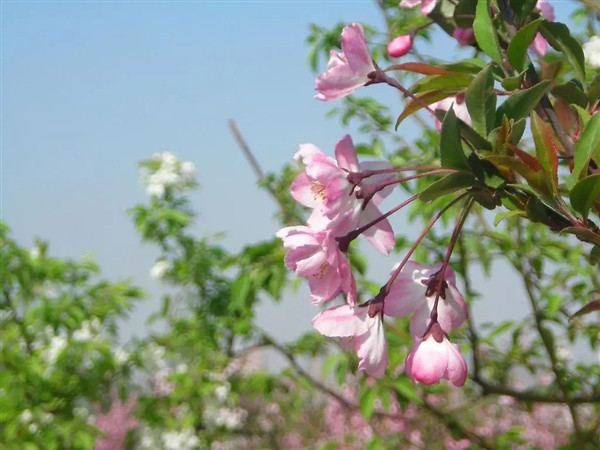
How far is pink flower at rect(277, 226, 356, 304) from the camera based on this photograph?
0.80 metres

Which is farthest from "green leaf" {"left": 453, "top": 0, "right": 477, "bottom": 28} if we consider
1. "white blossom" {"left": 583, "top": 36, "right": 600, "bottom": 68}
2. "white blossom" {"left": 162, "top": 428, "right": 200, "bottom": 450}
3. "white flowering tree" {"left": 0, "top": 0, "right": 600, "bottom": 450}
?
"white blossom" {"left": 162, "top": 428, "right": 200, "bottom": 450}

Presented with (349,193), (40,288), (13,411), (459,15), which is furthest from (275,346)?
(349,193)

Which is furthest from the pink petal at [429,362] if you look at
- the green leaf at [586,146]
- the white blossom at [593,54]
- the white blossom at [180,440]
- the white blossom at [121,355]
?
the white blossom at [121,355]

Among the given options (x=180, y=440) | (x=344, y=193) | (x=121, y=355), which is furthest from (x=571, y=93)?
(x=121, y=355)

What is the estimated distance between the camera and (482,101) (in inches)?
30.5

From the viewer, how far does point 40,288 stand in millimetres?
3756

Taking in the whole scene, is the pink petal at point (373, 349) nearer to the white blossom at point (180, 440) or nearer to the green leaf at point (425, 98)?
the green leaf at point (425, 98)

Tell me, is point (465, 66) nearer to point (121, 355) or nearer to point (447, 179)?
point (447, 179)

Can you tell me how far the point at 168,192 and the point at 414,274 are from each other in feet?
10.4

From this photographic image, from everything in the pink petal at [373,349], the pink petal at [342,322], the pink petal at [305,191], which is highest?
the pink petal at [305,191]

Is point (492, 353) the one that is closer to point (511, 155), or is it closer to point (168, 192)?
point (168, 192)

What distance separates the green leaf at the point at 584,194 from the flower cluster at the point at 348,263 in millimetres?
134

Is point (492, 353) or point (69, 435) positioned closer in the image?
point (492, 353)

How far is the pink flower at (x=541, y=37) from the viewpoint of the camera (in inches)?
46.3
